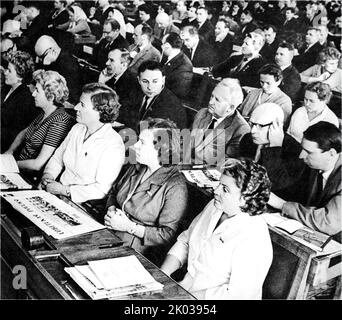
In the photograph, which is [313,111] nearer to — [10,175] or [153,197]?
[153,197]

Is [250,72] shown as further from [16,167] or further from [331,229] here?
[16,167]

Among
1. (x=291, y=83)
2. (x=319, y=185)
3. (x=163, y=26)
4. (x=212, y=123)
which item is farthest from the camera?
(x=163, y=26)

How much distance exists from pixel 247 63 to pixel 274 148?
57 cm

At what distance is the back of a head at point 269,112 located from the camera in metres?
3.15

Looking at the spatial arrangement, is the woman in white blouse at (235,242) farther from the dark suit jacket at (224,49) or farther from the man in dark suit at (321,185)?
the dark suit jacket at (224,49)

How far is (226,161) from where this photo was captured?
3184 mm

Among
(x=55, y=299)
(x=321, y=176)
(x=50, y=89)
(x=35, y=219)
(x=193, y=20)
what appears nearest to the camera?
(x=55, y=299)

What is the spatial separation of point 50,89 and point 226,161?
1527 millimetres

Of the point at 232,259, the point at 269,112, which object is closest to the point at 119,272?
the point at 232,259

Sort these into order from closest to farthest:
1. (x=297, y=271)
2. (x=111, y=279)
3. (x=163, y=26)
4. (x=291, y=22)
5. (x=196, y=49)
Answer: (x=111, y=279)
(x=297, y=271)
(x=291, y=22)
(x=196, y=49)
(x=163, y=26)

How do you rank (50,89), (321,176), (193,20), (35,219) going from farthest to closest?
(50,89)
(193,20)
(35,219)
(321,176)

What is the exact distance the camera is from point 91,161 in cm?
373

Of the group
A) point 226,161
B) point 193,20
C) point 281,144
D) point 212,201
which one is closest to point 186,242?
point 212,201
